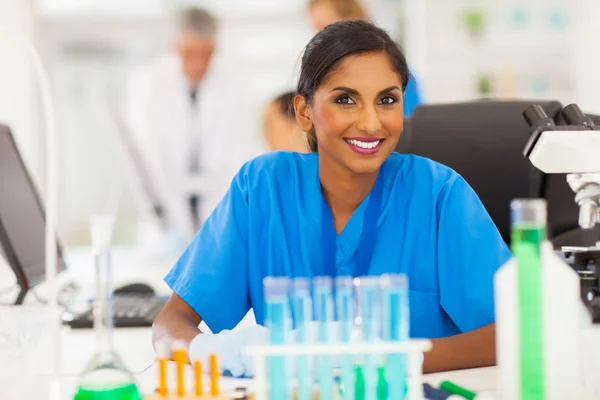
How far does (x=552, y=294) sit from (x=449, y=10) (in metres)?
4.48

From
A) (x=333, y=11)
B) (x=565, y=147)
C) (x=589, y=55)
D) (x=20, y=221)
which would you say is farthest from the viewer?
(x=589, y=55)

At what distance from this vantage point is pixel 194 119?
161 inches

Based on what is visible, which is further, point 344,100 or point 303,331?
point 344,100

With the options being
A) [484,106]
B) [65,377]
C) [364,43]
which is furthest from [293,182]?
[484,106]

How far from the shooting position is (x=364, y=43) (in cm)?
146

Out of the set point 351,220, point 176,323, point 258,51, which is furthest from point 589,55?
point 176,323

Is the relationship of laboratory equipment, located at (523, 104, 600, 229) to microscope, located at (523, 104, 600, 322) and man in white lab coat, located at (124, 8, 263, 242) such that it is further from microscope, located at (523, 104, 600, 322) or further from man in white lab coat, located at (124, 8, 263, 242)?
man in white lab coat, located at (124, 8, 263, 242)

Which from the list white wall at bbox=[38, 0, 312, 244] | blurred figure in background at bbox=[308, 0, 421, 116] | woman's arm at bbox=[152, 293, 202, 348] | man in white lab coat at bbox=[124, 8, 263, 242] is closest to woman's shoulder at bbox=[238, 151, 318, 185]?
woman's arm at bbox=[152, 293, 202, 348]

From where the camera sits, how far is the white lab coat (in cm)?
389

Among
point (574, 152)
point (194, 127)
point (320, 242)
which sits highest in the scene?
point (194, 127)

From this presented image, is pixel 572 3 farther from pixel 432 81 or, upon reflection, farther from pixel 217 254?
pixel 217 254

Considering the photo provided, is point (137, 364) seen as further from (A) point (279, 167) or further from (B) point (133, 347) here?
(A) point (279, 167)

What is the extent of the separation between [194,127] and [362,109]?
108 inches

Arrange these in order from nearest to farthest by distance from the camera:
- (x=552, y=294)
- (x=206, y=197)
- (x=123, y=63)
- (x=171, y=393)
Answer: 1. (x=552, y=294)
2. (x=171, y=393)
3. (x=206, y=197)
4. (x=123, y=63)
